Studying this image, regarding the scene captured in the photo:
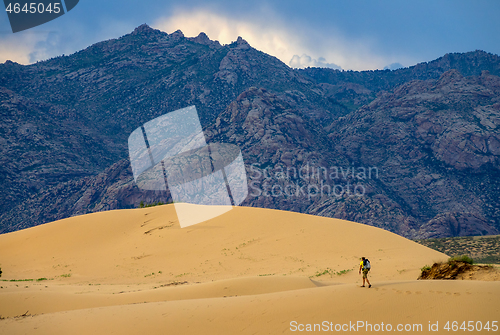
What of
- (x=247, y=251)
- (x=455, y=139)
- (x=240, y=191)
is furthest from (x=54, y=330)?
(x=455, y=139)

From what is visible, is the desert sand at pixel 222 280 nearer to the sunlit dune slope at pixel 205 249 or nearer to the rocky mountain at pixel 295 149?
the sunlit dune slope at pixel 205 249

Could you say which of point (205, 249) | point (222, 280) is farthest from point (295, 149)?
point (222, 280)

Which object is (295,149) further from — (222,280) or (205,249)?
(222,280)

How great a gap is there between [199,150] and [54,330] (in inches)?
3087

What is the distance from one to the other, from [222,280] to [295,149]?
77.4 m

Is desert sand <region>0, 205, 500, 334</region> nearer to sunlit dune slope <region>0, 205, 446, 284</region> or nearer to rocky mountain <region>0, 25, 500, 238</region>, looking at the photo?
sunlit dune slope <region>0, 205, 446, 284</region>

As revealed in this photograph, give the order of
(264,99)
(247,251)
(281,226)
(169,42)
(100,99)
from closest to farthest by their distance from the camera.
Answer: (247,251) < (281,226) < (264,99) < (100,99) < (169,42)

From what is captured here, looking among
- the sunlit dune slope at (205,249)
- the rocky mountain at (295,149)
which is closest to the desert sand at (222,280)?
the sunlit dune slope at (205,249)

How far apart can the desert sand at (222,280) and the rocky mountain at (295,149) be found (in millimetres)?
48010

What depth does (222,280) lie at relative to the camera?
13.7 meters

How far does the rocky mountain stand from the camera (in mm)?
78062

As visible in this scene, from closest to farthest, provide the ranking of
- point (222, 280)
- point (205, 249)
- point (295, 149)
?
point (222, 280)
point (205, 249)
point (295, 149)

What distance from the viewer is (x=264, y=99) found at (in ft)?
319

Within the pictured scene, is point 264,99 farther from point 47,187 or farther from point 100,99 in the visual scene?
point 100,99
